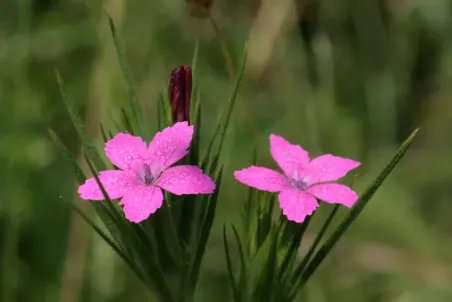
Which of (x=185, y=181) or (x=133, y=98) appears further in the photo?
(x=133, y=98)

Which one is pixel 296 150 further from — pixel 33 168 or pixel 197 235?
pixel 33 168

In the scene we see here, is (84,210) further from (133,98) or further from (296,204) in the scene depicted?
(296,204)

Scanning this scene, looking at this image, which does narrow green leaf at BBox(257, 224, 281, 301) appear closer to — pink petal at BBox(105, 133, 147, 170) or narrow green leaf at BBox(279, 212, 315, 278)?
narrow green leaf at BBox(279, 212, 315, 278)

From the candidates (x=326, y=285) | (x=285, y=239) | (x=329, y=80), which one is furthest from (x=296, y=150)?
(x=329, y=80)

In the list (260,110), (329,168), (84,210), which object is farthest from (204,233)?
(260,110)

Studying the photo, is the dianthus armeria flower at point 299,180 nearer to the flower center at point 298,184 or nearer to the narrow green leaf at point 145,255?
the flower center at point 298,184

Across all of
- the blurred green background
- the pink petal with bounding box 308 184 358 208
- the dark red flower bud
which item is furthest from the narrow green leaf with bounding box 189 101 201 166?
the blurred green background
